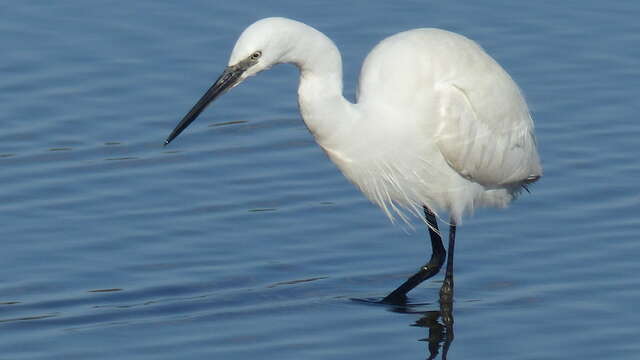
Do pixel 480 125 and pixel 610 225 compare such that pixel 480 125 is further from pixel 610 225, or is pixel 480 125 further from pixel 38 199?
pixel 38 199

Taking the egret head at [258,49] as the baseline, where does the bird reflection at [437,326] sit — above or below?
below

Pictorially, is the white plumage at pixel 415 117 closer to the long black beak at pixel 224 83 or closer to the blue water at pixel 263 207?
the long black beak at pixel 224 83

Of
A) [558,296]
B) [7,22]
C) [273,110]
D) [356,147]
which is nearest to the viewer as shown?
Result: [356,147]

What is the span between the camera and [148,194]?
11.3m

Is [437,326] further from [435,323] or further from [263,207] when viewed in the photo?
[263,207]

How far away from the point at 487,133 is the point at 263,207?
173 centimetres

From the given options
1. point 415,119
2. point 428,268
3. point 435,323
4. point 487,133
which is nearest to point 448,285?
point 435,323

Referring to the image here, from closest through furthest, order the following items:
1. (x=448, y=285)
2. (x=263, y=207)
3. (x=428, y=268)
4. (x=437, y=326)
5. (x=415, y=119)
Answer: (x=415, y=119) → (x=437, y=326) → (x=448, y=285) → (x=428, y=268) → (x=263, y=207)

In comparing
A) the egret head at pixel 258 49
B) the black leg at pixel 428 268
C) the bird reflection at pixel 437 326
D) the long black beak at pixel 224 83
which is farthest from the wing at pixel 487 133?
the long black beak at pixel 224 83

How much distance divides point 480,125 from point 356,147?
0.96 meters

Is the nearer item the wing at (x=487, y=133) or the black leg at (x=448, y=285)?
the wing at (x=487, y=133)

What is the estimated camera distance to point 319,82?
897 centimetres

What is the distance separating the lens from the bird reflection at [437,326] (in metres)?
9.56

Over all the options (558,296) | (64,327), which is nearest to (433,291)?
(558,296)
